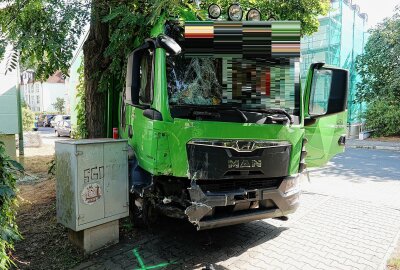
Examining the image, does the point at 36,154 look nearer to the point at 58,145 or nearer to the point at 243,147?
the point at 58,145

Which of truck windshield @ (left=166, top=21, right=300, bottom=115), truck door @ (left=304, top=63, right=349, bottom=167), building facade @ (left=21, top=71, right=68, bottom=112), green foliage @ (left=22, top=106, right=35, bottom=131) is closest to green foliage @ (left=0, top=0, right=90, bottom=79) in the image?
truck windshield @ (left=166, top=21, right=300, bottom=115)

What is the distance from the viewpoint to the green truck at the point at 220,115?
359 centimetres

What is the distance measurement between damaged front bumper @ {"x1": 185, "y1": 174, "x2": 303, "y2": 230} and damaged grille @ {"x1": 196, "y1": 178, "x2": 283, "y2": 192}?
9cm

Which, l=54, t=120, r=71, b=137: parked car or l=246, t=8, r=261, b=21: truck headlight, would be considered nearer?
l=246, t=8, r=261, b=21: truck headlight

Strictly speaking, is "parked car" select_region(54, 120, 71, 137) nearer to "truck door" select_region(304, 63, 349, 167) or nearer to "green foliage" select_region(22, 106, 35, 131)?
"green foliage" select_region(22, 106, 35, 131)

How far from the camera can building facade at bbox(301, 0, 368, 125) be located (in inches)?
749

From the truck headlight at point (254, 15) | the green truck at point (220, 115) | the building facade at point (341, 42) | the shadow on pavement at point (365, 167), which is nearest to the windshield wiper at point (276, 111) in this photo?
the green truck at point (220, 115)

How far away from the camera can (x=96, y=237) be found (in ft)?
13.3

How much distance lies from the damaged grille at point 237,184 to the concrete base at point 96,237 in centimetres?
146

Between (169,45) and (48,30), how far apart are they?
2336 millimetres

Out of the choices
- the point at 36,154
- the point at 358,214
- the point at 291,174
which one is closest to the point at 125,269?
the point at 291,174

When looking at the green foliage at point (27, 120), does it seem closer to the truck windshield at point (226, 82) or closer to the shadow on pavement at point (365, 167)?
the shadow on pavement at point (365, 167)

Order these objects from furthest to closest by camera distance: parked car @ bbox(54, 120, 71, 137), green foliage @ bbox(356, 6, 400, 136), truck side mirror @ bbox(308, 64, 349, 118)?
1. parked car @ bbox(54, 120, 71, 137)
2. green foliage @ bbox(356, 6, 400, 136)
3. truck side mirror @ bbox(308, 64, 349, 118)

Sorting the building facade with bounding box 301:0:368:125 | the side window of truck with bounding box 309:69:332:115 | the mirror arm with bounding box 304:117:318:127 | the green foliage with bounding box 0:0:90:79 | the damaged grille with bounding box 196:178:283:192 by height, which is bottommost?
the damaged grille with bounding box 196:178:283:192
